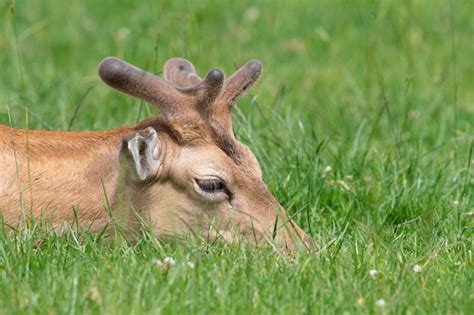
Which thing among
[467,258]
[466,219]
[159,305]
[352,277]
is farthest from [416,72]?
[159,305]

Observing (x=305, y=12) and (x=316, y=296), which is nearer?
(x=316, y=296)

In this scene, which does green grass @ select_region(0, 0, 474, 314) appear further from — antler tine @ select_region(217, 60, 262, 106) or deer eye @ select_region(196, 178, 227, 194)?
antler tine @ select_region(217, 60, 262, 106)

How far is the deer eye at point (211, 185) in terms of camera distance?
645 centimetres

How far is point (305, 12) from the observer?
14.3 metres

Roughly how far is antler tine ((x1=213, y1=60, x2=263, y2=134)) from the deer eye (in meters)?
0.35

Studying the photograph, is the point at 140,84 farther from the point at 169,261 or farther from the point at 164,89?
the point at 169,261

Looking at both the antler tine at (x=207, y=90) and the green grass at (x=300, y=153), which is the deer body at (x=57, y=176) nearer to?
the green grass at (x=300, y=153)

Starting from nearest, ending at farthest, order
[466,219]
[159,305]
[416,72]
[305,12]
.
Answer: [159,305], [466,219], [416,72], [305,12]

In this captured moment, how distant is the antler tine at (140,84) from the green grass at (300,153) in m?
0.74

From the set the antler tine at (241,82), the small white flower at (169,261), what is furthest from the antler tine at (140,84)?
the small white flower at (169,261)

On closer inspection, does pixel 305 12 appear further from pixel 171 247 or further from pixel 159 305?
pixel 159 305

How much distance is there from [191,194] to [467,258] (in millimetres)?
1440

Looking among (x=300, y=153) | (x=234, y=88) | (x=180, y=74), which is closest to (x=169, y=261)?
(x=234, y=88)

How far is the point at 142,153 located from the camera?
6.38 meters
